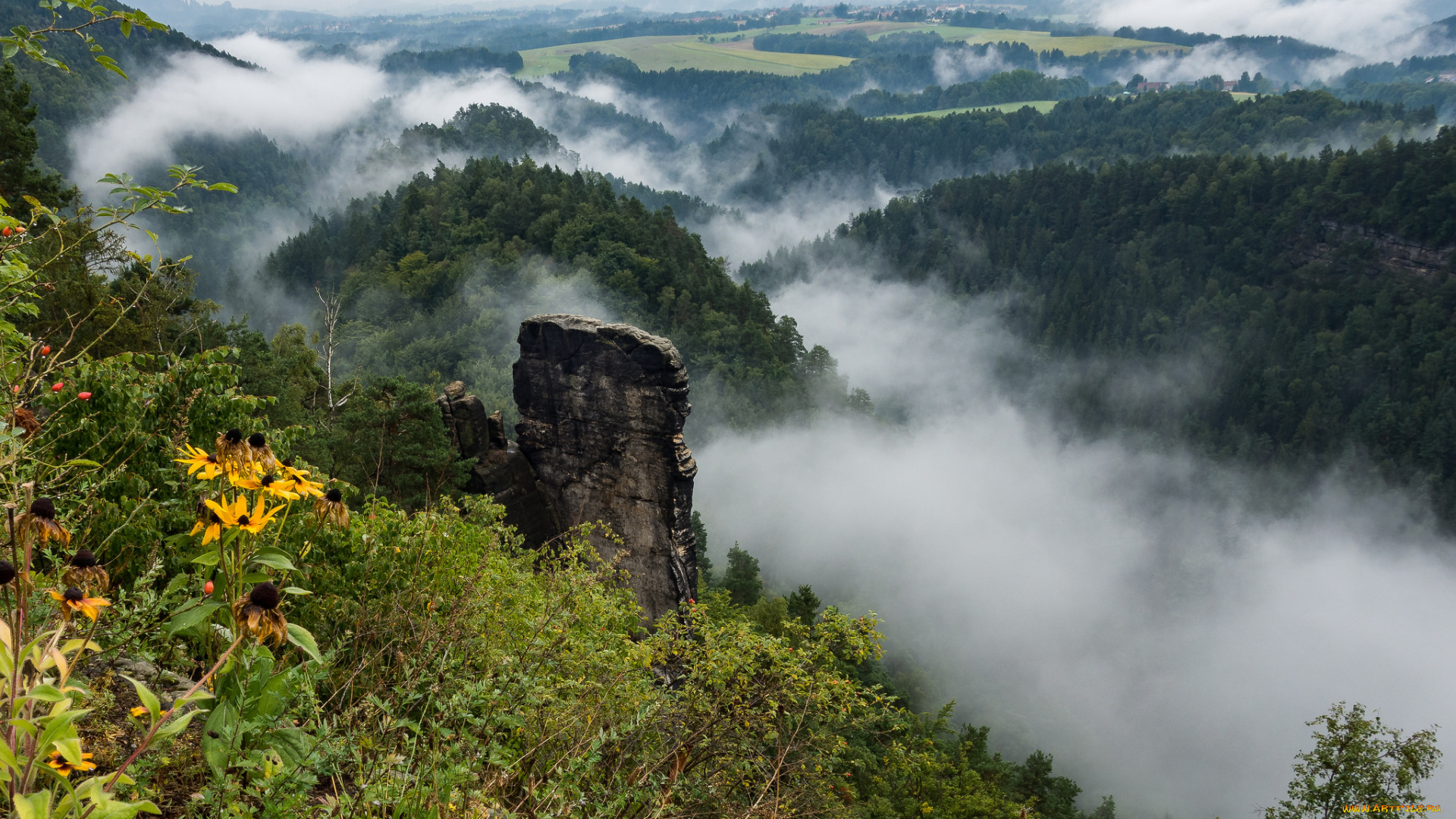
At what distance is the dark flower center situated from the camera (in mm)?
3523

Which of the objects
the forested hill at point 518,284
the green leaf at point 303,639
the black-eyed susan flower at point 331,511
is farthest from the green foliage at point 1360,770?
the forested hill at point 518,284

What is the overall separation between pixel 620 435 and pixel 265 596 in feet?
79.9

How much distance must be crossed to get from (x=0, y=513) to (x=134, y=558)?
2563 mm

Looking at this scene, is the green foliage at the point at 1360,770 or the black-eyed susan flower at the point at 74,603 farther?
the green foliage at the point at 1360,770

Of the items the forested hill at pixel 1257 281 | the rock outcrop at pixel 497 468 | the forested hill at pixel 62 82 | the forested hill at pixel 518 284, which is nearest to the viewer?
the rock outcrop at pixel 497 468

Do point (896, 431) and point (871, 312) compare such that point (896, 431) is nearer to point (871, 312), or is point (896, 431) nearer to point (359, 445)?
point (871, 312)

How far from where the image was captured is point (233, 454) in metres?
3.89

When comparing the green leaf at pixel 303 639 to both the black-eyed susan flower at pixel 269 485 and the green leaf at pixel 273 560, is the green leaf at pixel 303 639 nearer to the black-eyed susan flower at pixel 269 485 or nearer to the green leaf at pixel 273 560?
the green leaf at pixel 273 560

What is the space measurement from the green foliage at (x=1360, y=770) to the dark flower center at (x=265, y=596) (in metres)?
33.1

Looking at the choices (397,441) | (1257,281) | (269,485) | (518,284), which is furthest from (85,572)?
(1257,281)

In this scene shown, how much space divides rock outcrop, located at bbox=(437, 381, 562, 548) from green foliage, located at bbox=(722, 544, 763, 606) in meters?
24.7

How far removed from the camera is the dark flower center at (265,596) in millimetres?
3523

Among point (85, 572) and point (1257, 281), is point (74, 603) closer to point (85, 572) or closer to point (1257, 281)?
point (85, 572)

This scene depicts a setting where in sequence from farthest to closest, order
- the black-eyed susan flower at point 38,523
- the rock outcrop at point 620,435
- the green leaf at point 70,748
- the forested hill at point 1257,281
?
1. the forested hill at point 1257,281
2. the rock outcrop at point 620,435
3. the black-eyed susan flower at point 38,523
4. the green leaf at point 70,748
